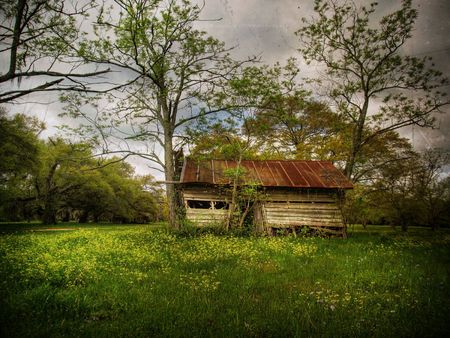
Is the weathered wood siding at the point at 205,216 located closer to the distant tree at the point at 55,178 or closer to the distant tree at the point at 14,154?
the distant tree at the point at 14,154

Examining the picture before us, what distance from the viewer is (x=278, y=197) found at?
1800cm

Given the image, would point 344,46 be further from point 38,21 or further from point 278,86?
point 38,21

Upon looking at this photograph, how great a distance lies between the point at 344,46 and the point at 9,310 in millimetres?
25043

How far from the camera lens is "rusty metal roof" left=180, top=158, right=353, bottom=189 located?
57.3ft

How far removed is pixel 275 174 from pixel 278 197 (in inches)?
70.0

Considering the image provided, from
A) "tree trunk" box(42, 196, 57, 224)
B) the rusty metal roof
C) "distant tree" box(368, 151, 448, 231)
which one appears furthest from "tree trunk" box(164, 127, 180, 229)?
"tree trunk" box(42, 196, 57, 224)

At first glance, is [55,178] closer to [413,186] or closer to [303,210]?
[303,210]

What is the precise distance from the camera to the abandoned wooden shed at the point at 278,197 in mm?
17250

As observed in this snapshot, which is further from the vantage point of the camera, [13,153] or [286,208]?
[13,153]

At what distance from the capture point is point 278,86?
52.5 feet

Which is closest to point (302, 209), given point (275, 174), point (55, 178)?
point (275, 174)

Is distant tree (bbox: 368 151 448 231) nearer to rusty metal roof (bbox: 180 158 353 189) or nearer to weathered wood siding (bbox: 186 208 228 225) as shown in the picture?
rusty metal roof (bbox: 180 158 353 189)

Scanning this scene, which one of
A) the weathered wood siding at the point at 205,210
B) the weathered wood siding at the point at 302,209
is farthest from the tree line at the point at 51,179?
the weathered wood siding at the point at 302,209

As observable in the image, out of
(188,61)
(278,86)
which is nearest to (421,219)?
(278,86)
